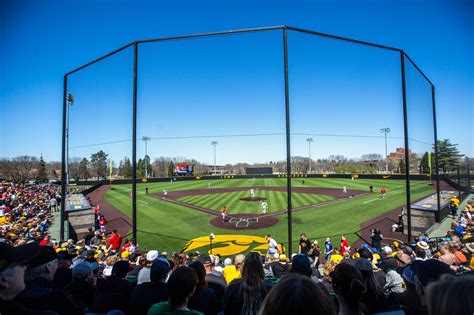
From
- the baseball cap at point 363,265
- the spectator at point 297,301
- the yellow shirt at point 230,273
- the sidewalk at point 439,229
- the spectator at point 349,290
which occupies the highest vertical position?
the spectator at point 297,301

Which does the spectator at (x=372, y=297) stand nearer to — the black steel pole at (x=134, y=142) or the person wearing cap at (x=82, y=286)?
the person wearing cap at (x=82, y=286)

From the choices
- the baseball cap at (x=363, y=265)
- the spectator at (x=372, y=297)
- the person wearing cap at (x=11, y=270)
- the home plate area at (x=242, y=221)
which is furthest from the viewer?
the home plate area at (x=242, y=221)

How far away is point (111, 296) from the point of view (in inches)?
131

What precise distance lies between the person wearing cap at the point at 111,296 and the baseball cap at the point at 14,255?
1284 millimetres

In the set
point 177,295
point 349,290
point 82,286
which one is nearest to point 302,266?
point 349,290

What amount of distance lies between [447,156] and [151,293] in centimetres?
7533

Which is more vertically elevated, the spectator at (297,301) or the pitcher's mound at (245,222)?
the spectator at (297,301)

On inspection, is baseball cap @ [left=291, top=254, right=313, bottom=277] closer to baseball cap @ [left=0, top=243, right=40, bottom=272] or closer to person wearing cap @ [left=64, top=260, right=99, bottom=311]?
person wearing cap @ [left=64, top=260, right=99, bottom=311]

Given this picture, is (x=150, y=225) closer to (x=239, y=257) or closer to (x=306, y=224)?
(x=306, y=224)

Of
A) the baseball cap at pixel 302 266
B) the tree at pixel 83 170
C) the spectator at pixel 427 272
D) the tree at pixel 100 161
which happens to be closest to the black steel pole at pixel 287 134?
the baseball cap at pixel 302 266

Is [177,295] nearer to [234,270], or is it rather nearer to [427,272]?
[427,272]

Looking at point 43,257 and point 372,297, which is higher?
point 43,257

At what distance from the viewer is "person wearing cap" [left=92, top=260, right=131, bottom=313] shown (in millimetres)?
3254

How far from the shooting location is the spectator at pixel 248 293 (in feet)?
9.11
